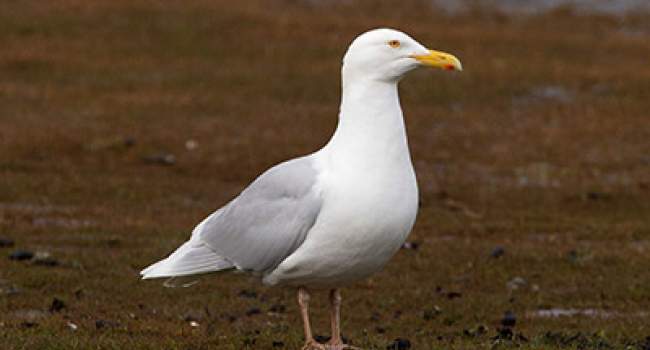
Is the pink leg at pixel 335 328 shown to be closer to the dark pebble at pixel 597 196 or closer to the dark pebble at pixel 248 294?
the dark pebble at pixel 248 294

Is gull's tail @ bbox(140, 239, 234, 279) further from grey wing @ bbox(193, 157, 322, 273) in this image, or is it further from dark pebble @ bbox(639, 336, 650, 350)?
dark pebble @ bbox(639, 336, 650, 350)

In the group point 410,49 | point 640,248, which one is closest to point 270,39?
point 640,248

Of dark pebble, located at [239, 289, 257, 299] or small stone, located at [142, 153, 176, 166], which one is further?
small stone, located at [142, 153, 176, 166]

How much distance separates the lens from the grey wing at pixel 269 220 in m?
9.65

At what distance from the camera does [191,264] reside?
33.6 feet

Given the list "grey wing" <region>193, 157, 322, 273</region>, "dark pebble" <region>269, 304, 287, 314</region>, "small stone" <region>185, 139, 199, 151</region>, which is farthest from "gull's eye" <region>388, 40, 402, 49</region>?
"small stone" <region>185, 139, 199, 151</region>

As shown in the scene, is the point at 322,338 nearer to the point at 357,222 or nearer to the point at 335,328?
the point at 335,328

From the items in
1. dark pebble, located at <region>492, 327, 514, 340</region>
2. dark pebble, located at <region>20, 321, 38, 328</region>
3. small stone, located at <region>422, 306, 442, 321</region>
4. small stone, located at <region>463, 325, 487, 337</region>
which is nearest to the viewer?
dark pebble, located at <region>492, 327, 514, 340</region>

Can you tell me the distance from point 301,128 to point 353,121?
16874 millimetres

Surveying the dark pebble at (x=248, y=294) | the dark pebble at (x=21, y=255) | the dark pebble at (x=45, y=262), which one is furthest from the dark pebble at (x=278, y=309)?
the dark pebble at (x=21, y=255)

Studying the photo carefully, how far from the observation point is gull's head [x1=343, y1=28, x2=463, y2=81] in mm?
9734

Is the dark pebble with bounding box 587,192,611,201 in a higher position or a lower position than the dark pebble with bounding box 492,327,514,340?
lower

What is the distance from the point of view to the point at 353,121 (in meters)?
9.73

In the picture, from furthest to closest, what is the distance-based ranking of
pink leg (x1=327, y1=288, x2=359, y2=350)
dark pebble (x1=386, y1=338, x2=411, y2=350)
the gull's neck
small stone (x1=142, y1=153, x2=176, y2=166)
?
small stone (x1=142, y1=153, x2=176, y2=166) < dark pebble (x1=386, y1=338, x2=411, y2=350) < pink leg (x1=327, y1=288, x2=359, y2=350) < the gull's neck
